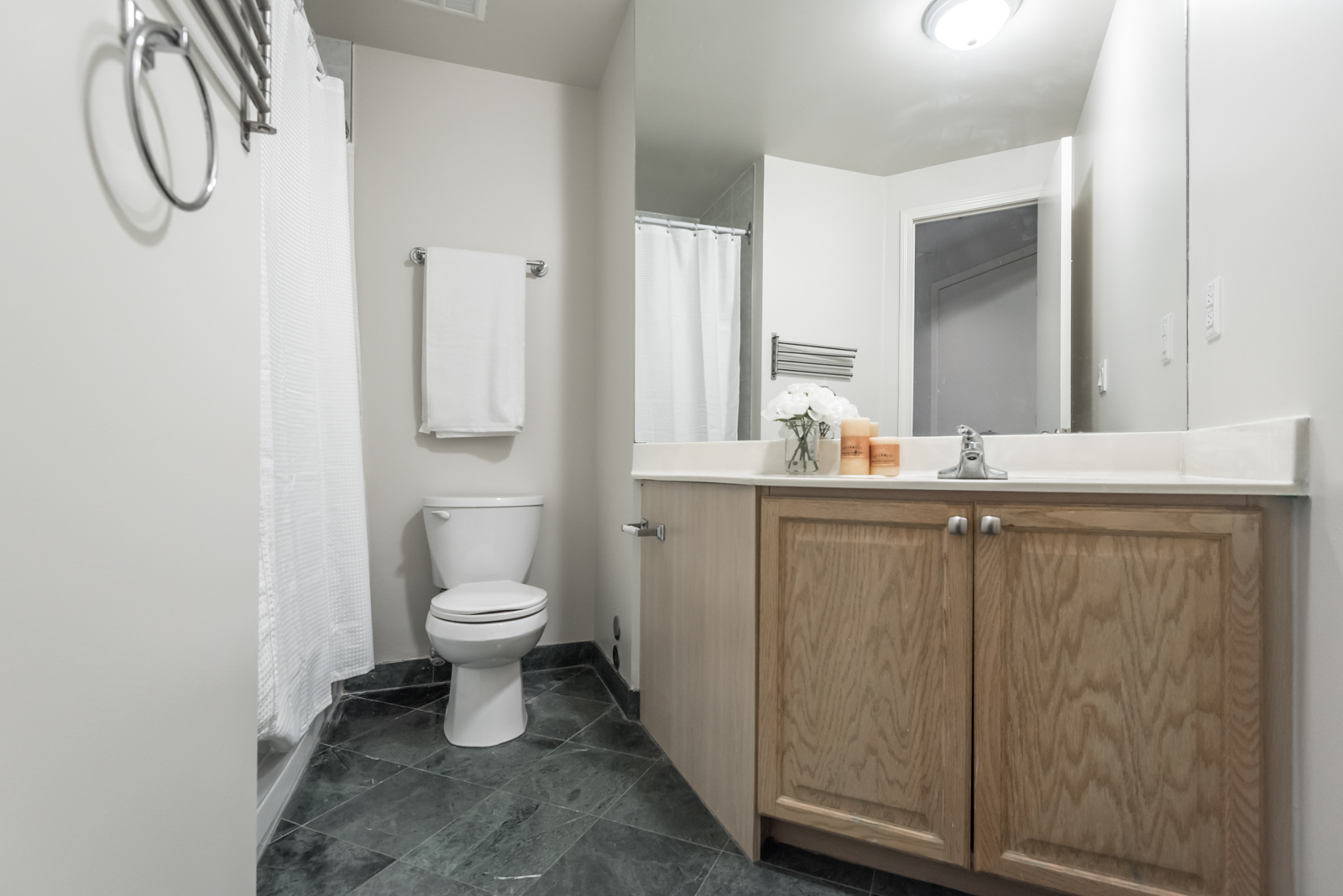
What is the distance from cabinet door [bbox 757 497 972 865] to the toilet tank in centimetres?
115

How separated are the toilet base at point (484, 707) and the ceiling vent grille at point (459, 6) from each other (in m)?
2.09

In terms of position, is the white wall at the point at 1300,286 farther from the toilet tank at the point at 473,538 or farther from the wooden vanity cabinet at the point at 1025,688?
the toilet tank at the point at 473,538

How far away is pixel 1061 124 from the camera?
142 cm

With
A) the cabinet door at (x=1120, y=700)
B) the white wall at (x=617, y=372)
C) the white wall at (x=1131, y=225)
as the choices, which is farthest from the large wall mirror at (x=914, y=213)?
the cabinet door at (x=1120, y=700)

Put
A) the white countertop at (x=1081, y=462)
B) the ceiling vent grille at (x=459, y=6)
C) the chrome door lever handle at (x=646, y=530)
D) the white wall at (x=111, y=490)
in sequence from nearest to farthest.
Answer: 1. the white wall at (x=111, y=490)
2. the white countertop at (x=1081, y=462)
3. the chrome door lever handle at (x=646, y=530)
4. the ceiling vent grille at (x=459, y=6)

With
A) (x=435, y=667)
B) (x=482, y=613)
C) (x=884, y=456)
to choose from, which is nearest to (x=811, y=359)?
(x=884, y=456)

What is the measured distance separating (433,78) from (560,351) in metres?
1.11

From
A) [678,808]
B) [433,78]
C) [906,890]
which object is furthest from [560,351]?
[906,890]

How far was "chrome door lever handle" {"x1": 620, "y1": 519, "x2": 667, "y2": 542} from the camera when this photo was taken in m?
1.71

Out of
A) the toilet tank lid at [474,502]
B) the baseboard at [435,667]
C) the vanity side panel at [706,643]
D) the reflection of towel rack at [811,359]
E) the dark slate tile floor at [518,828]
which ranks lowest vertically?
the dark slate tile floor at [518,828]

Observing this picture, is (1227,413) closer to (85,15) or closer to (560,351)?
(85,15)

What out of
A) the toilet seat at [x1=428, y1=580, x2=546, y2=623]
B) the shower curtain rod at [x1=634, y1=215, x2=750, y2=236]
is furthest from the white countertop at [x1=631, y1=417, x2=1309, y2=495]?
the shower curtain rod at [x1=634, y1=215, x2=750, y2=236]

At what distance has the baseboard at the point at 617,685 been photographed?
192cm

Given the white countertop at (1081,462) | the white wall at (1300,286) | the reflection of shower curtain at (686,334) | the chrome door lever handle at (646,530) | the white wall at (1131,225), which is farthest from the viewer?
the reflection of shower curtain at (686,334)
